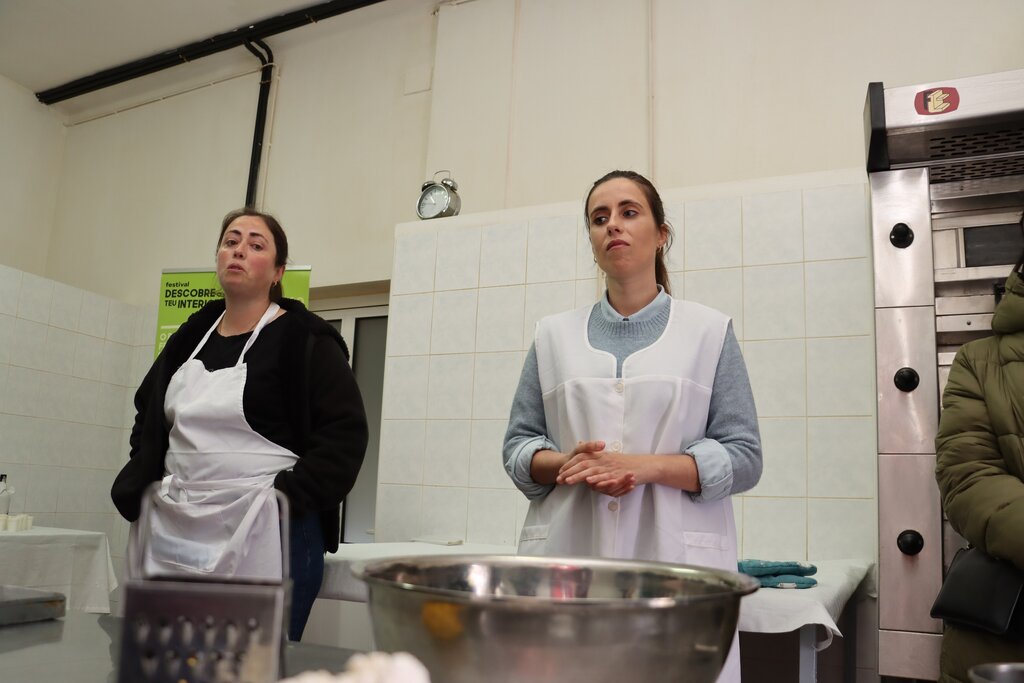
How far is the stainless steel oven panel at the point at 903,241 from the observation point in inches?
91.9

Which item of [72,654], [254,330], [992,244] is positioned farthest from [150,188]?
[72,654]

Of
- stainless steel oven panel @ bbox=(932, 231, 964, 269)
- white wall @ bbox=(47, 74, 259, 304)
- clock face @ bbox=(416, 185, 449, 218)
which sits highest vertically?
white wall @ bbox=(47, 74, 259, 304)

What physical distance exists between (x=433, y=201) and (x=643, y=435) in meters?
2.51

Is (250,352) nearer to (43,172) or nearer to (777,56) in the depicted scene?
(777,56)

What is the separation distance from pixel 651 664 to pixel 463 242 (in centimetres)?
320

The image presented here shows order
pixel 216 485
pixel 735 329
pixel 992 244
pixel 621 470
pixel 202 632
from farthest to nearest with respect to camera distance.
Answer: pixel 735 329 → pixel 992 244 → pixel 216 485 → pixel 621 470 → pixel 202 632

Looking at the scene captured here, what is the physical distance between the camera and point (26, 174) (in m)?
5.88

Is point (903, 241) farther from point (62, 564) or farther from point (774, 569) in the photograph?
point (62, 564)

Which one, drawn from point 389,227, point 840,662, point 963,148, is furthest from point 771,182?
point 389,227

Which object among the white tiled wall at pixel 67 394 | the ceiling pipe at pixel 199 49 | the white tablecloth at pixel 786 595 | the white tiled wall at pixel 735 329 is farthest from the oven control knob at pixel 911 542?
the white tiled wall at pixel 67 394

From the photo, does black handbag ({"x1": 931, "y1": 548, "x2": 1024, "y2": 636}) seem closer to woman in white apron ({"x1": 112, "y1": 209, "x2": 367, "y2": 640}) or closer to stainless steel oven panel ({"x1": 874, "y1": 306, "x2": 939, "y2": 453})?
stainless steel oven panel ({"x1": 874, "y1": 306, "x2": 939, "y2": 453})

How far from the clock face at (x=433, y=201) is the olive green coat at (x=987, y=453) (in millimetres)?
2292

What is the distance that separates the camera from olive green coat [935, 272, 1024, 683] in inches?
69.9

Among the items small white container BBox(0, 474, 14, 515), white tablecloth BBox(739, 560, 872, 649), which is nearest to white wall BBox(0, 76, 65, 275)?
small white container BBox(0, 474, 14, 515)
